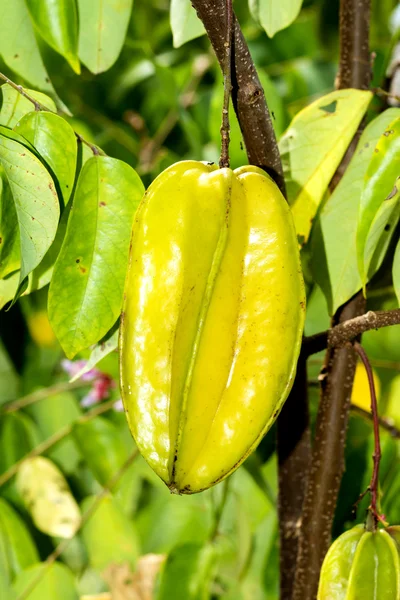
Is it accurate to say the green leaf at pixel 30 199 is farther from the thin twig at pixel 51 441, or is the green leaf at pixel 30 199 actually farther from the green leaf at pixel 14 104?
the thin twig at pixel 51 441

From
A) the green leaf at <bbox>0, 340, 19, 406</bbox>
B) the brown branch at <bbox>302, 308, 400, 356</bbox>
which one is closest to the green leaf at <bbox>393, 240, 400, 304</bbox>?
the brown branch at <bbox>302, 308, 400, 356</bbox>

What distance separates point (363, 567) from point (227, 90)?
34 centimetres

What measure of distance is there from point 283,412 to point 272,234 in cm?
27

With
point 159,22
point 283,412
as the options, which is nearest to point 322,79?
point 159,22

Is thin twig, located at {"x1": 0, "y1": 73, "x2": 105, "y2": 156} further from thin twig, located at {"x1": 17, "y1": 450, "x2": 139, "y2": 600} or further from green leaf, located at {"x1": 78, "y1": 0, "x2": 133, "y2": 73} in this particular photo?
thin twig, located at {"x1": 17, "y1": 450, "x2": 139, "y2": 600}

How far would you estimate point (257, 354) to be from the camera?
46 centimetres

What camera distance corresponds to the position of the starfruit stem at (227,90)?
1.55 feet

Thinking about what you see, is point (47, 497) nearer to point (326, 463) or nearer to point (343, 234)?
point (326, 463)

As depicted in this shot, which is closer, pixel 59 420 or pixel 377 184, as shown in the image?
pixel 377 184

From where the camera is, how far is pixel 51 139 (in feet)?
1.85

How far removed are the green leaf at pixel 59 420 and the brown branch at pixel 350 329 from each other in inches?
22.1

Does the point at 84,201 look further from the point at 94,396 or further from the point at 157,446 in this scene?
the point at 94,396

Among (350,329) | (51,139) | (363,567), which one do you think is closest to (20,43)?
(51,139)

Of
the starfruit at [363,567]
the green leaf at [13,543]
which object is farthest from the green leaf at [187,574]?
the starfruit at [363,567]
